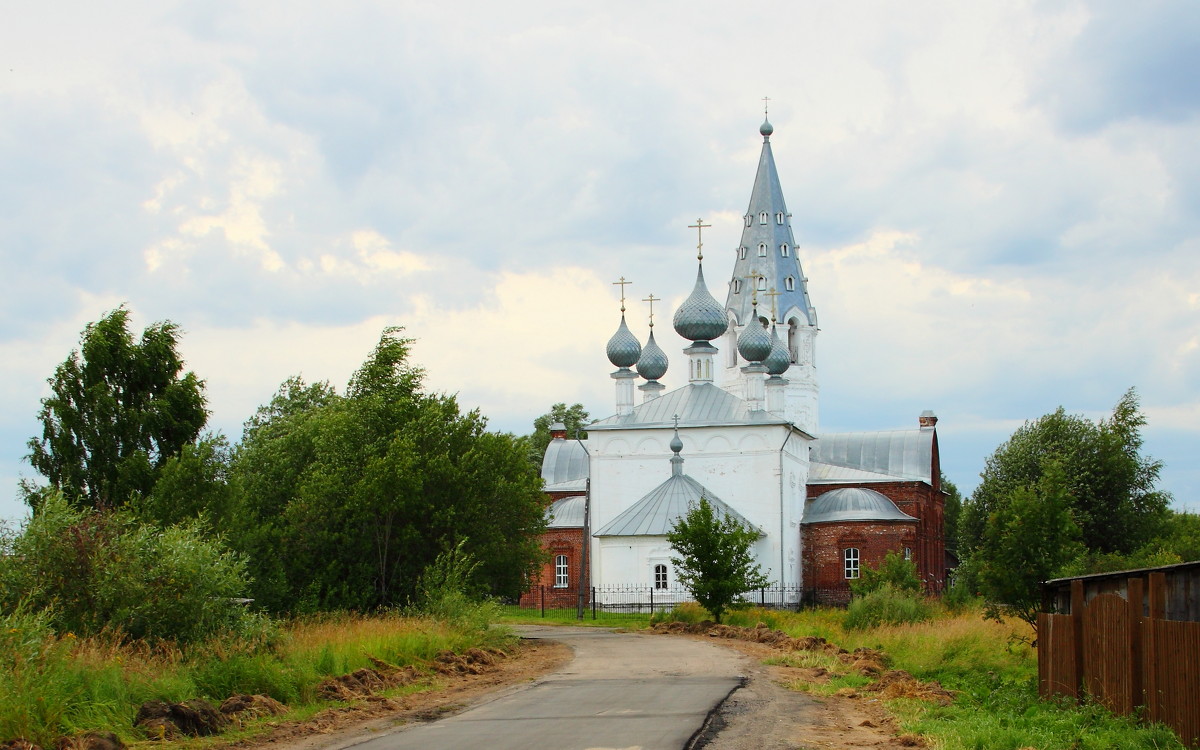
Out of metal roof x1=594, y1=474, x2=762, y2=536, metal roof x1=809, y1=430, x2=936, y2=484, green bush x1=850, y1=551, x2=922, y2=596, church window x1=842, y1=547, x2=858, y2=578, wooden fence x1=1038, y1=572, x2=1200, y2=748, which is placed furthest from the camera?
metal roof x1=809, y1=430, x2=936, y2=484

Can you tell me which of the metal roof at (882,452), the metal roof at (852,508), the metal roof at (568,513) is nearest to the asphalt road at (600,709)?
the metal roof at (852,508)

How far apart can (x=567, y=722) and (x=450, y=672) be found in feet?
19.3

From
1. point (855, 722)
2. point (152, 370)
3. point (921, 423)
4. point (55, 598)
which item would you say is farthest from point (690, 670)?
point (921, 423)

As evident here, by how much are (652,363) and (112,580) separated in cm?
3585

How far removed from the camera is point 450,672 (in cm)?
1822

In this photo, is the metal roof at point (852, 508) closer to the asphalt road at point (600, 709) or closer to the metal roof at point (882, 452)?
the metal roof at point (882, 452)

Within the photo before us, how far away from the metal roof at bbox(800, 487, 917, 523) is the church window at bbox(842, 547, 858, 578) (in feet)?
3.75

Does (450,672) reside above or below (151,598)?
below

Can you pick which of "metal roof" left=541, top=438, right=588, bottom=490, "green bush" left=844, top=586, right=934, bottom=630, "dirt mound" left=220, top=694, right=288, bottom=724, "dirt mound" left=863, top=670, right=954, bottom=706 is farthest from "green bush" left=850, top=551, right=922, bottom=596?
"dirt mound" left=220, top=694, right=288, bottom=724

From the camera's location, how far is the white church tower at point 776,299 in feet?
197

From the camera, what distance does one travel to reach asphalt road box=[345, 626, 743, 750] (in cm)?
1133

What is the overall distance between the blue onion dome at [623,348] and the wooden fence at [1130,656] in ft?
116

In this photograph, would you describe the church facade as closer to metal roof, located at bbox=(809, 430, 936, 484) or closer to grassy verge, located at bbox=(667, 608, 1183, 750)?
metal roof, located at bbox=(809, 430, 936, 484)

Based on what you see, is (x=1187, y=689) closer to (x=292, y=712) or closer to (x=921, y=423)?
(x=292, y=712)
